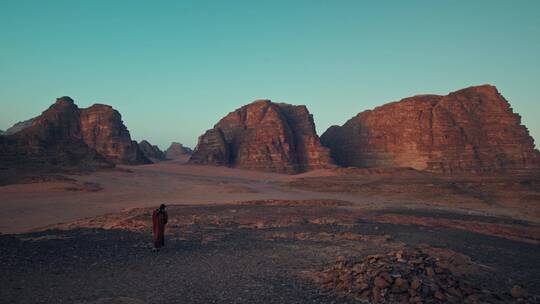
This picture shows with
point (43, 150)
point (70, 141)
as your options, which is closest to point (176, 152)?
point (70, 141)

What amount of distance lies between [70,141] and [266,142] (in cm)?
3397

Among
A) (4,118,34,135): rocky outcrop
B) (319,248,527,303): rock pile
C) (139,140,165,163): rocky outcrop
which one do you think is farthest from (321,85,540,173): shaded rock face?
(4,118,34,135): rocky outcrop

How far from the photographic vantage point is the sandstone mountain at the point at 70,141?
38.2 metres

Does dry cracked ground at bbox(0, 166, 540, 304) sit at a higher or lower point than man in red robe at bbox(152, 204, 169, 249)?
lower

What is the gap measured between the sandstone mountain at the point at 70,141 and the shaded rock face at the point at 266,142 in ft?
48.3

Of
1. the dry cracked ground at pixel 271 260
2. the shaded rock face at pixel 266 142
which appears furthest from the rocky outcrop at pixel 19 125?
the dry cracked ground at pixel 271 260

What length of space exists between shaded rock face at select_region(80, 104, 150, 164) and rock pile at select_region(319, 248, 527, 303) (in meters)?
59.1

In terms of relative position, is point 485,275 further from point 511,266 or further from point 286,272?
point 286,272

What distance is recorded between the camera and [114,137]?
62375 millimetres

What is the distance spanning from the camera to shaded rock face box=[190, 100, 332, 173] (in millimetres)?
65000

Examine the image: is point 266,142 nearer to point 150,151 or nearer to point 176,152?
point 150,151

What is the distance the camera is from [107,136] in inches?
2432

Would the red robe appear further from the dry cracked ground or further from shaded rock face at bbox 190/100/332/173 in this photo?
shaded rock face at bbox 190/100/332/173

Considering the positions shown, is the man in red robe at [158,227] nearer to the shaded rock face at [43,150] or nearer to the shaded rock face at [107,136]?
the shaded rock face at [43,150]
